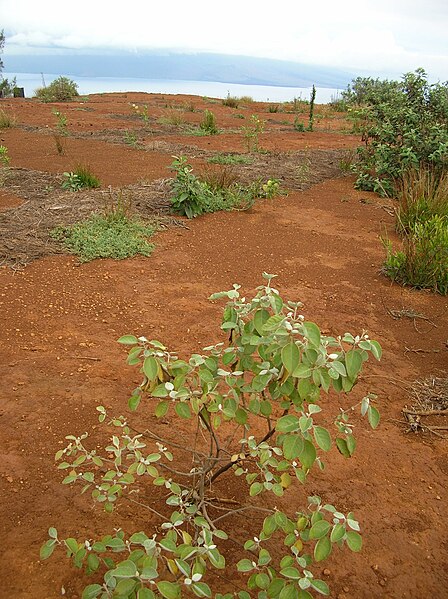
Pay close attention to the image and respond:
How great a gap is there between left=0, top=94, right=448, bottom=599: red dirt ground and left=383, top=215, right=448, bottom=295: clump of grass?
16 centimetres

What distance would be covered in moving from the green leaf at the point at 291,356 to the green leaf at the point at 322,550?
1.49 ft

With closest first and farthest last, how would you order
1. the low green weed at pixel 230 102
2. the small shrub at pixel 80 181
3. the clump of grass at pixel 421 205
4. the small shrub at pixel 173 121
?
the clump of grass at pixel 421 205 < the small shrub at pixel 80 181 < the small shrub at pixel 173 121 < the low green weed at pixel 230 102

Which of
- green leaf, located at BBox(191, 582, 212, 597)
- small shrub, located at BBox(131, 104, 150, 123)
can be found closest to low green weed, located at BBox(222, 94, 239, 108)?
small shrub, located at BBox(131, 104, 150, 123)

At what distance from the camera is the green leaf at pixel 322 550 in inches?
50.8

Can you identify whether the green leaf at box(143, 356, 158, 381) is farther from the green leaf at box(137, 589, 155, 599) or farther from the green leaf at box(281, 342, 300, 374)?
the green leaf at box(137, 589, 155, 599)

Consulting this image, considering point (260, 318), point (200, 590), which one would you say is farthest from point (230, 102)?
point (200, 590)

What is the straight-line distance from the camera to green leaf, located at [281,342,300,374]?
4.26ft

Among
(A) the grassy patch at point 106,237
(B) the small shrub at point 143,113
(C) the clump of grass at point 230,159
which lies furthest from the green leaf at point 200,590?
(B) the small shrub at point 143,113

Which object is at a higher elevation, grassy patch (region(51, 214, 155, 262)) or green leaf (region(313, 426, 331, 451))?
green leaf (region(313, 426, 331, 451))

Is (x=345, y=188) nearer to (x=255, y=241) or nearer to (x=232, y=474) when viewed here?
(x=255, y=241)

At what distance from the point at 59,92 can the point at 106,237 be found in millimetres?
15022

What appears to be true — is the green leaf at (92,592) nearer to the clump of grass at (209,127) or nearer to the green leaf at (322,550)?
the green leaf at (322,550)

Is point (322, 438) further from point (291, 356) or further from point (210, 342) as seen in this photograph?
point (210, 342)

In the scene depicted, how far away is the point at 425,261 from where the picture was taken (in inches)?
164
